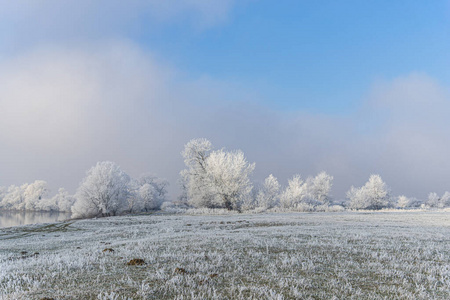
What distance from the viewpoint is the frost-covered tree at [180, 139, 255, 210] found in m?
56.5

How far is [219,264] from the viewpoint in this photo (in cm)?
738

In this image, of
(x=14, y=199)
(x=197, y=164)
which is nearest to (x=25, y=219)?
(x=197, y=164)

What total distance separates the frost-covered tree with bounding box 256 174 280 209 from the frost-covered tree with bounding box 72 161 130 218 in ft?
107

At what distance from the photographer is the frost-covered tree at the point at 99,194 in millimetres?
51312

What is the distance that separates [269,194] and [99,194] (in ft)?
133

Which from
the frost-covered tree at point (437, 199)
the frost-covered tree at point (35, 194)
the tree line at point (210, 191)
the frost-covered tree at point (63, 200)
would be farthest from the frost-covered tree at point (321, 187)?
the frost-covered tree at point (35, 194)

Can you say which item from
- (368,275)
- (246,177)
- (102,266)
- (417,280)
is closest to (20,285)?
(102,266)

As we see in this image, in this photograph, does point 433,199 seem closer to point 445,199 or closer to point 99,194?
point 445,199

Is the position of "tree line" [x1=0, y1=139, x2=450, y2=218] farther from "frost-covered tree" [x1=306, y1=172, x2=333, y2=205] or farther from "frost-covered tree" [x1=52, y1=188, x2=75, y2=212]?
"frost-covered tree" [x1=52, y1=188, x2=75, y2=212]

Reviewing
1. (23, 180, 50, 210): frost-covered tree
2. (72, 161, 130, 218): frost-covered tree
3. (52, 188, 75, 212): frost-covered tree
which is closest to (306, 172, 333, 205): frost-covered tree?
(72, 161, 130, 218): frost-covered tree

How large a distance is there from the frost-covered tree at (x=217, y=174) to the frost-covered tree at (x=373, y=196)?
152 feet

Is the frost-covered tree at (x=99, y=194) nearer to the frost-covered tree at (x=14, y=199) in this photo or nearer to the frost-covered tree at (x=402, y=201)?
the frost-covered tree at (x=14, y=199)

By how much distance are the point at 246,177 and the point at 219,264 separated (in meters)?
50.4

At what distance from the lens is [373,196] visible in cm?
8156
